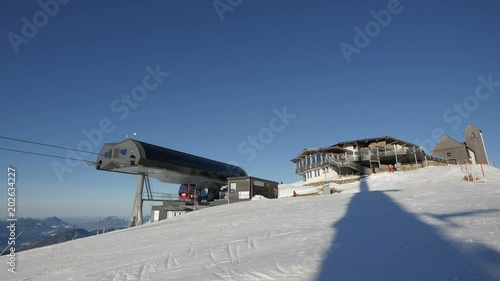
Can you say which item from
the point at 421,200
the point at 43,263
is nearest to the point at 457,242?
the point at 421,200

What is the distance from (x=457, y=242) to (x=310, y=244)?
11.7 ft

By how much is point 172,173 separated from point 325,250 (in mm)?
29708

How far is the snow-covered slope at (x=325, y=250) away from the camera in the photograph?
5.66m

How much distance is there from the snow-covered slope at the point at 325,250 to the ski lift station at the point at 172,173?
1683 cm

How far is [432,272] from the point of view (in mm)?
5234

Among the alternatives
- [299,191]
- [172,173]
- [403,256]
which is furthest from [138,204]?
[403,256]

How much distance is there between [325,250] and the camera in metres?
7.15

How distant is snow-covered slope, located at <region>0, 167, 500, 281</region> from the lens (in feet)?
18.6

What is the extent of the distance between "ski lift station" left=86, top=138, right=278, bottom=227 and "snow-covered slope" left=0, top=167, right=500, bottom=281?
663 inches

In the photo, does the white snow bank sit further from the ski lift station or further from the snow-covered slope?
the snow-covered slope

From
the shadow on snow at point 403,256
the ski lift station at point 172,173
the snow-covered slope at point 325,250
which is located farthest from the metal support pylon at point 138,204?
the shadow on snow at point 403,256

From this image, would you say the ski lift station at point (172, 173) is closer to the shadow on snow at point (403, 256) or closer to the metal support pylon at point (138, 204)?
the metal support pylon at point (138, 204)

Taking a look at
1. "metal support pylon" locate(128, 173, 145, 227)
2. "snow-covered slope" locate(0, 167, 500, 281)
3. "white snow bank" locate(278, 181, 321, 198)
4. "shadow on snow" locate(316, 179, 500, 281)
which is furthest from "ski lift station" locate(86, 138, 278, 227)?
"shadow on snow" locate(316, 179, 500, 281)

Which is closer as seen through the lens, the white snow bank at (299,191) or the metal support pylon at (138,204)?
the metal support pylon at (138,204)
